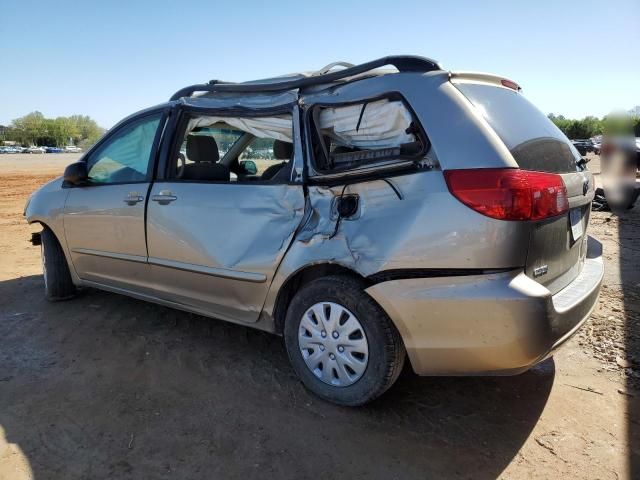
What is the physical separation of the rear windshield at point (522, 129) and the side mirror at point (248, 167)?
224cm

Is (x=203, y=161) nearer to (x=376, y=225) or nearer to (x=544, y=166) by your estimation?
(x=376, y=225)

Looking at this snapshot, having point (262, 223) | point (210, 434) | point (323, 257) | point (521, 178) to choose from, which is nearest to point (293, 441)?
point (210, 434)

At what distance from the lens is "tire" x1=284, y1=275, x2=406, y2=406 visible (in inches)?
99.7

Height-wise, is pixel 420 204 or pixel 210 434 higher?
pixel 420 204

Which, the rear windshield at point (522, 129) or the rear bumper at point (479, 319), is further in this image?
the rear windshield at point (522, 129)

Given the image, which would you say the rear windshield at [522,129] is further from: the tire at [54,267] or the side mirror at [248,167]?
the tire at [54,267]

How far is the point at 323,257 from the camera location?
2.67 meters

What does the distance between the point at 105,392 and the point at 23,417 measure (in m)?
0.43

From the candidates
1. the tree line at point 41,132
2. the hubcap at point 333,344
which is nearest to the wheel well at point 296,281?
the hubcap at point 333,344

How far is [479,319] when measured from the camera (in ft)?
7.39

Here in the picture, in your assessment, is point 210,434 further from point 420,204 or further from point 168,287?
point 420,204

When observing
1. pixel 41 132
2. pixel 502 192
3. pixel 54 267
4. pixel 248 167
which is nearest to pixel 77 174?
pixel 54 267

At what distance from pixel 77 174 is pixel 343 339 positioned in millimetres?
2852

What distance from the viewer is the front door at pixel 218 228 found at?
116 inches
